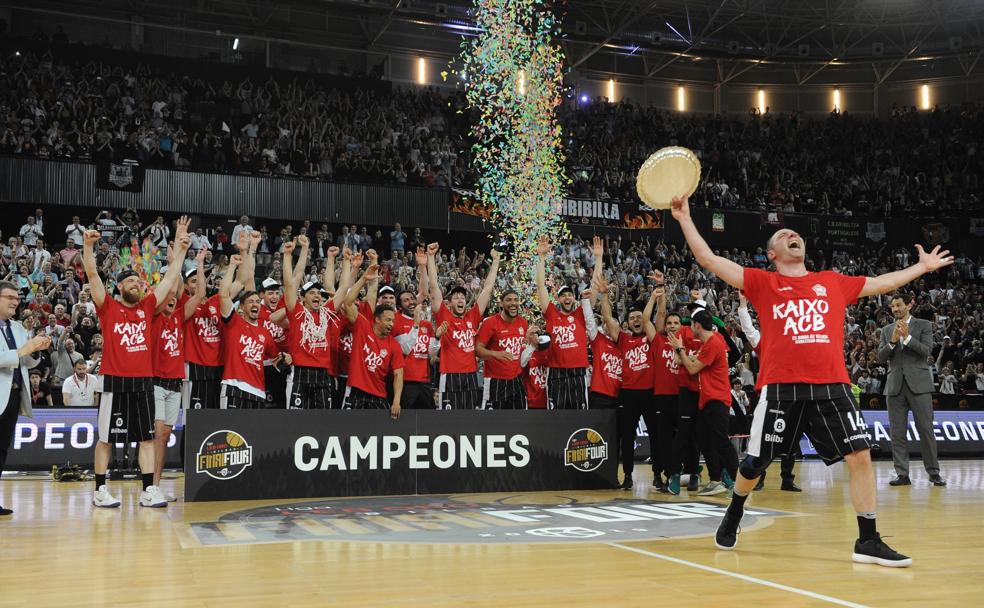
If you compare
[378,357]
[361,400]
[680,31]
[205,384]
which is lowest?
[361,400]

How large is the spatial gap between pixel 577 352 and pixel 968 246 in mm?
30695

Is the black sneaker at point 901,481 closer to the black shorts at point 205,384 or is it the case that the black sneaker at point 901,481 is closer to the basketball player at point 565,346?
the basketball player at point 565,346

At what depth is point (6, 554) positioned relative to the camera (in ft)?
20.9

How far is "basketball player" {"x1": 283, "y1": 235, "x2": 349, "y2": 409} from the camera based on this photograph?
11.0m

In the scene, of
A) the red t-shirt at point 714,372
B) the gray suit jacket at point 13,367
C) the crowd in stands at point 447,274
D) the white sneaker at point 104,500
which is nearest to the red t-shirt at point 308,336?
the white sneaker at point 104,500

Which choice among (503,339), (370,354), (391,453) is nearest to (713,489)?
(503,339)

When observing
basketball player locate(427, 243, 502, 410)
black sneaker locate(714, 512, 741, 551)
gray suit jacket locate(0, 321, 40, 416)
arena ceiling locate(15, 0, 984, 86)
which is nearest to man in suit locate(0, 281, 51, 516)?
gray suit jacket locate(0, 321, 40, 416)

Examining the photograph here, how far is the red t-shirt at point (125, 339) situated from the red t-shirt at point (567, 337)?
15.7ft

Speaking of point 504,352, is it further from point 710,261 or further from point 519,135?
point 519,135

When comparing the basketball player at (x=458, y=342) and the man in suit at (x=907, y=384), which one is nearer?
the basketball player at (x=458, y=342)

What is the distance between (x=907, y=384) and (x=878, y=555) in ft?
22.4

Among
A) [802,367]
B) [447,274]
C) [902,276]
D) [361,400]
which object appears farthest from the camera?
[447,274]

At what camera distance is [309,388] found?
11.2 meters

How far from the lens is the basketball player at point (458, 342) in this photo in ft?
38.7
